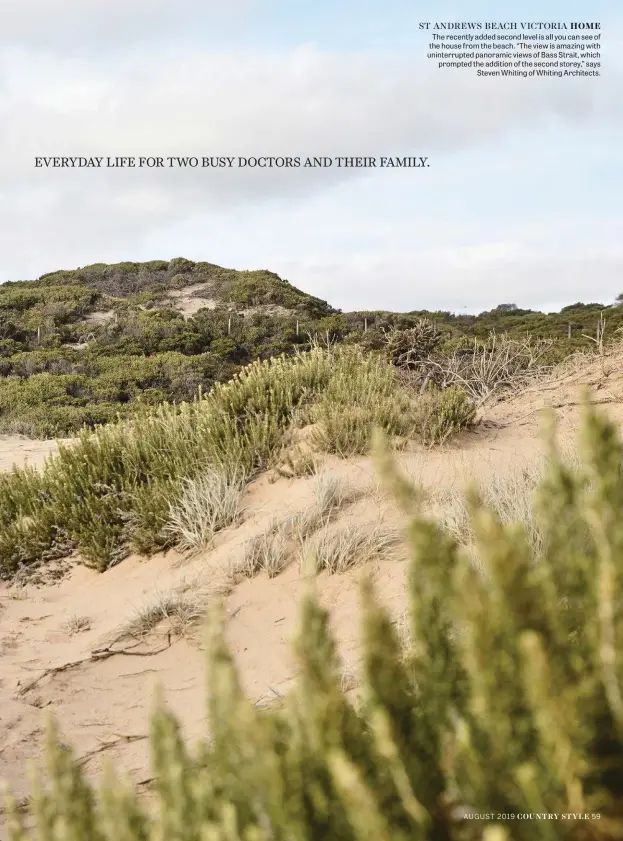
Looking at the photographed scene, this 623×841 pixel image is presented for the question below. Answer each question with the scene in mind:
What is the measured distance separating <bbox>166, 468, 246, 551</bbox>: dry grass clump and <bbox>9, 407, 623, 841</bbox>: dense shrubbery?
14.4ft

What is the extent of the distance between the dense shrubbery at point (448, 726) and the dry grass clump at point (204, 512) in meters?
4.38

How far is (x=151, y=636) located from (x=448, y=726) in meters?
3.77

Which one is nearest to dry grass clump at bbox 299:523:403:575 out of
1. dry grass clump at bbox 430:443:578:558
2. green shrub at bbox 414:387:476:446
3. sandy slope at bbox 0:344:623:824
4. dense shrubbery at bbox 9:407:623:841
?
sandy slope at bbox 0:344:623:824

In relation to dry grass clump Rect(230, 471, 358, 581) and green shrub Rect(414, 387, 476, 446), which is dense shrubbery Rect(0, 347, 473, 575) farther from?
dry grass clump Rect(230, 471, 358, 581)

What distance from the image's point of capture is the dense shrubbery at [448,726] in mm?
1255

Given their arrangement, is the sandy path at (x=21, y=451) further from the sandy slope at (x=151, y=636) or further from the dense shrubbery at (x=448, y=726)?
the dense shrubbery at (x=448, y=726)

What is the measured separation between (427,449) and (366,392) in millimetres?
951

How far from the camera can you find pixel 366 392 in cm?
776

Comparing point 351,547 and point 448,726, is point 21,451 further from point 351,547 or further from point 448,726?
point 448,726

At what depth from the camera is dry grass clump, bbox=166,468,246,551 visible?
6.18 metres

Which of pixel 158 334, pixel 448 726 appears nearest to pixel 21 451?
pixel 448 726

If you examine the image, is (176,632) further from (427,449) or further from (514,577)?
(514,577)

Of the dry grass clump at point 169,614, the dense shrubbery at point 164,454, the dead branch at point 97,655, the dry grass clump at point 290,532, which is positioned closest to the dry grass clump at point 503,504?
the dry grass clump at point 290,532

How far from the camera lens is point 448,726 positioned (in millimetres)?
1631
